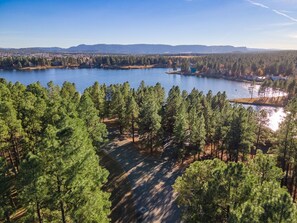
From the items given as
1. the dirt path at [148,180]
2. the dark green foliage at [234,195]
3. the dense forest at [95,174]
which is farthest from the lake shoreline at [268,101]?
the dark green foliage at [234,195]

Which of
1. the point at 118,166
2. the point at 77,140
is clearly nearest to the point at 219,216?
the point at 77,140

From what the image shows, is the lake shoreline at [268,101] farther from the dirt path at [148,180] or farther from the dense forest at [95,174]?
the dirt path at [148,180]

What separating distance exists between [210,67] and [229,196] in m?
174

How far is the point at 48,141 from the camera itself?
15.2 metres

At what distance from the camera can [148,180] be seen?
1355 inches

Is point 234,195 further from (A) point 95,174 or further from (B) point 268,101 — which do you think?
(B) point 268,101

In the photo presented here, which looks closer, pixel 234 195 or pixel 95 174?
pixel 234 195

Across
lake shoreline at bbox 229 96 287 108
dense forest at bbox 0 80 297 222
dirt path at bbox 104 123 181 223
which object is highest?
dense forest at bbox 0 80 297 222

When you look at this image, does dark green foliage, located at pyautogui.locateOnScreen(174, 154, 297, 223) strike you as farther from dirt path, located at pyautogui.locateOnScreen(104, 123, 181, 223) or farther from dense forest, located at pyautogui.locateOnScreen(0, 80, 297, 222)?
dirt path, located at pyautogui.locateOnScreen(104, 123, 181, 223)

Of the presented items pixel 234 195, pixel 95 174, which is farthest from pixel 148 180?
pixel 234 195

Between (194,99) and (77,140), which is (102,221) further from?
(194,99)

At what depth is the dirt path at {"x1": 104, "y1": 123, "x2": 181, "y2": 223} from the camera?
27.8 meters

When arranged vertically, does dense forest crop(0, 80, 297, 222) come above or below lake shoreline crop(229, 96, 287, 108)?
above

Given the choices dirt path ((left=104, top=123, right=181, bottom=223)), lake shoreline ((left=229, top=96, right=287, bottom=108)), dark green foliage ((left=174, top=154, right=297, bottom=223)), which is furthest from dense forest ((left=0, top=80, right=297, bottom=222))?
lake shoreline ((left=229, top=96, right=287, bottom=108))
